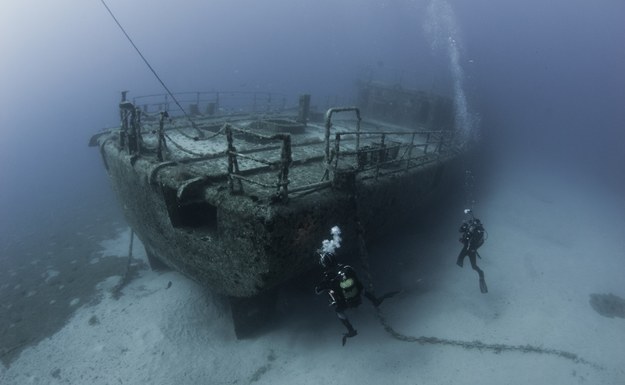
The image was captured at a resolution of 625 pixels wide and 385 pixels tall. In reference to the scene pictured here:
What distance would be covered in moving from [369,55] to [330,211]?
16066 cm

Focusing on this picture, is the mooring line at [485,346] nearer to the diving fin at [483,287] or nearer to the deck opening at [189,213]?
the diving fin at [483,287]

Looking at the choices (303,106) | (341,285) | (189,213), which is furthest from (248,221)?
(303,106)

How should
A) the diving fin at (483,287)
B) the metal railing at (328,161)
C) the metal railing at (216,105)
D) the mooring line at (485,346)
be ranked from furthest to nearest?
the metal railing at (216,105), the diving fin at (483,287), the mooring line at (485,346), the metal railing at (328,161)

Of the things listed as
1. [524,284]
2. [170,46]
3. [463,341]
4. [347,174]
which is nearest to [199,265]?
[347,174]

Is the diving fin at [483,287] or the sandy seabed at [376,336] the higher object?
the diving fin at [483,287]

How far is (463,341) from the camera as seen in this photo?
8.55 m

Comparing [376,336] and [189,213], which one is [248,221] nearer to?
[189,213]

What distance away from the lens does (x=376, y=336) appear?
8648 millimetres

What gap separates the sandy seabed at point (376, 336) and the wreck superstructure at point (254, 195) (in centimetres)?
139

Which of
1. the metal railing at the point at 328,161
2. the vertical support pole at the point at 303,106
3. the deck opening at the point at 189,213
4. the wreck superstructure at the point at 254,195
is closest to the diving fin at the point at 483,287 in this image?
the wreck superstructure at the point at 254,195

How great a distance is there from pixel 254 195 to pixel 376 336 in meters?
5.08

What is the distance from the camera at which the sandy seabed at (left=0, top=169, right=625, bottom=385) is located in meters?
7.99

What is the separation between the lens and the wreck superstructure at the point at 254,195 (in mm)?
6398

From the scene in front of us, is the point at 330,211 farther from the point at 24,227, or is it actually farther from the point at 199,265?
the point at 24,227
